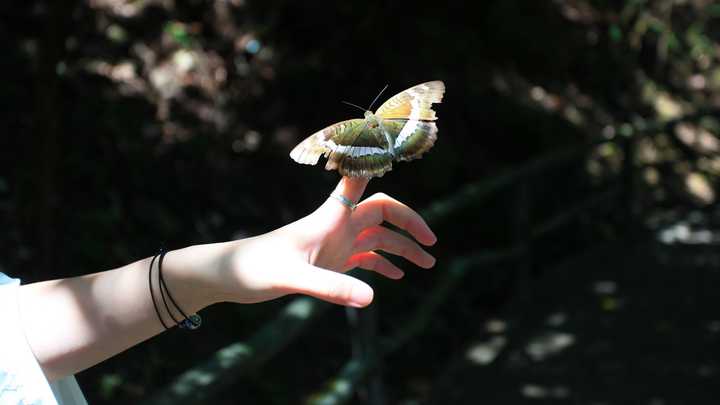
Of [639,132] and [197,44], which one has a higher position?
[197,44]

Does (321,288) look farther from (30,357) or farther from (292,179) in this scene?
(292,179)

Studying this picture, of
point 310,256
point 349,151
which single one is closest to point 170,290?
point 310,256

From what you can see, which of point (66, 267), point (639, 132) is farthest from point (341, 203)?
point (639, 132)

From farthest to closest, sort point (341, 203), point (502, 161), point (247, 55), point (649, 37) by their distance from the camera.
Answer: point (649, 37) < point (502, 161) < point (247, 55) < point (341, 203)

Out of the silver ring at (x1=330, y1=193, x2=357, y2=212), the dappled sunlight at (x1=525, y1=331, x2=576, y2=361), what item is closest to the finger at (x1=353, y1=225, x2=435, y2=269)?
the silver ring at (x1=330, y1=193, x2=357, y2=212)

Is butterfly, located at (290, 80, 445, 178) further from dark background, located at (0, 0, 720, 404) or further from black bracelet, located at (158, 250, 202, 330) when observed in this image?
dark background, located at (0, 0, 720, 404)

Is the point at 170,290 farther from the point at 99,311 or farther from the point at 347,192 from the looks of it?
the point at 347,192

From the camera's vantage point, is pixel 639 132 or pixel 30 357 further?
pixel 639 132

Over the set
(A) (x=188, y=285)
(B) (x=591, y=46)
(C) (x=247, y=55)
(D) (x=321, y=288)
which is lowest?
(D) (x=321, y=288)
